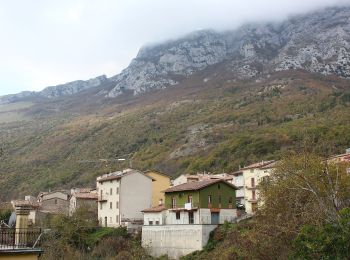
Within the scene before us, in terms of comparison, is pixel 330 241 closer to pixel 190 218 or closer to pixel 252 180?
pixel 190 218

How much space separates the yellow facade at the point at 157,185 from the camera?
76625 mm

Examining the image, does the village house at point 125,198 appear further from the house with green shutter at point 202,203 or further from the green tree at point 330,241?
the green tree at point 330,241

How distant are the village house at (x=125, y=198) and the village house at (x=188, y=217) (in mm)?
7002

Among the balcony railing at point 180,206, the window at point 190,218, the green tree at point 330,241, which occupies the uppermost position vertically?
the balcony railing at point 180,206

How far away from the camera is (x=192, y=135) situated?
14938 cm

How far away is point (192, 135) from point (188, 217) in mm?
88909

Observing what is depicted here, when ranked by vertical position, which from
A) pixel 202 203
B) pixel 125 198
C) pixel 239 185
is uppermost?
pixel 239 185

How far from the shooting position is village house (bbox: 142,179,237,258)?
56.4m

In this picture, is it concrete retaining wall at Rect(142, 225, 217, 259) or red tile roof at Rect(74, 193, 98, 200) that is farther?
red tile roof at Rect(74, 193, 98, 200)

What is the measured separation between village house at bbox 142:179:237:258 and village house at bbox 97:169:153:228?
7002mm

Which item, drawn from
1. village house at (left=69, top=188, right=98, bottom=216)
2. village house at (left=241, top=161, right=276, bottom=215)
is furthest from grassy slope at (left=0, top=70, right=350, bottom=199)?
village house at (left=69, top=188, right=98, bottom=216)

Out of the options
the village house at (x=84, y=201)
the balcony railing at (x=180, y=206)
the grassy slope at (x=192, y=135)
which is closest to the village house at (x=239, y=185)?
the balcony railing at (x=180, y=206)

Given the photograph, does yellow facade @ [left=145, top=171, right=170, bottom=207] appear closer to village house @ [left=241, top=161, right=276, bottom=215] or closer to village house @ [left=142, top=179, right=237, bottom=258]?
village house @ [left=142, top=179, right=237, bottom=258]

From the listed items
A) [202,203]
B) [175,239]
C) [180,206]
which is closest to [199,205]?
[202,203]
